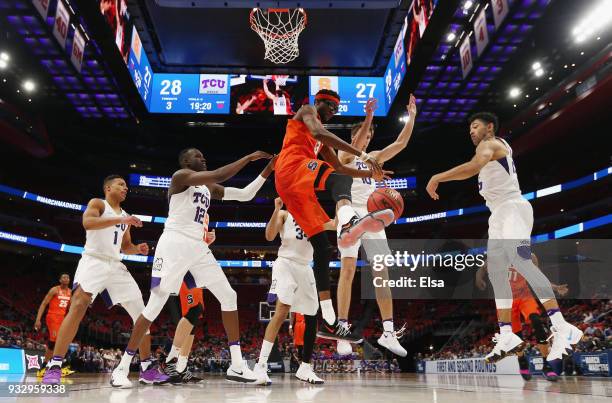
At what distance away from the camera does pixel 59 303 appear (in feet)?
34.1

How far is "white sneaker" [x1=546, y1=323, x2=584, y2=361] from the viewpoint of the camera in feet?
15.6

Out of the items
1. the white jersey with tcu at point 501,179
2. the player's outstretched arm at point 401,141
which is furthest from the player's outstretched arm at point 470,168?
the player's outstretched arm at point 401,141

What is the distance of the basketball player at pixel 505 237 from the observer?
486 cm

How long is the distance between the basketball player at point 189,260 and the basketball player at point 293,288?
51 cm

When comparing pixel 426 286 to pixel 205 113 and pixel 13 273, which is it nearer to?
pixel 205 113

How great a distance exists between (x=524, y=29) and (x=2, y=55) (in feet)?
54.8

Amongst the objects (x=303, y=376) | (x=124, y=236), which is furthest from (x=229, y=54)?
(x=303, y=376)

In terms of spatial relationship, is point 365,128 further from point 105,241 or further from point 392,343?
point 105,241

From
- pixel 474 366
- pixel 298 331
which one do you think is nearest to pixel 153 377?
pixel 298 331

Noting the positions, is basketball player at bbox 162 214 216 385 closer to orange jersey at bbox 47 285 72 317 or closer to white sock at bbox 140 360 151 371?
white sock at bbox 140 360 151 371

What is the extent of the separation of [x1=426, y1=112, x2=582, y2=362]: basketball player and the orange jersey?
8.60 metres

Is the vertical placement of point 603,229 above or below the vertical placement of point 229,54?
below

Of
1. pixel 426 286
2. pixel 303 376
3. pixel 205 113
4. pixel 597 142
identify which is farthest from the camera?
pixel 426 286

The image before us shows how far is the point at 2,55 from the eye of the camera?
16.7 meters
